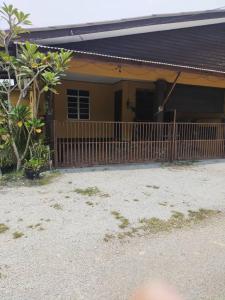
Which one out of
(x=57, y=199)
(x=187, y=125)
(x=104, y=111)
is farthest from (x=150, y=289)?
(x=104, y=111)

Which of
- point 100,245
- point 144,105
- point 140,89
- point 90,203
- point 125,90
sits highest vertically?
point 140,89

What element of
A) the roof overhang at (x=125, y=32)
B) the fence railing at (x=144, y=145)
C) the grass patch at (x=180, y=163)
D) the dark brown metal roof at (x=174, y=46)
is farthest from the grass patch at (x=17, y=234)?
the dark brown metal roof at (x=174, y=46)

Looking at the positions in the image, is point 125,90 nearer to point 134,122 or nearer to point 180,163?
point 134,122

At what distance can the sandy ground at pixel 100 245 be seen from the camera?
2586 mm

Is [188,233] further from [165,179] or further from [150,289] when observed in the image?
[165,179]

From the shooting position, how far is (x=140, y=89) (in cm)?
1226

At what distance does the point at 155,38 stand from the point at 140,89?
2.24 metres

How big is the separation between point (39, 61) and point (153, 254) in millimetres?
5237

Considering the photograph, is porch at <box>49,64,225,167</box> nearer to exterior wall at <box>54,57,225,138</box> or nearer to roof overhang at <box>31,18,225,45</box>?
exterior wall at <box>54,57,225,138</box>

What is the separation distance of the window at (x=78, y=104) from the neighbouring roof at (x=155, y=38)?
2696 millimetres

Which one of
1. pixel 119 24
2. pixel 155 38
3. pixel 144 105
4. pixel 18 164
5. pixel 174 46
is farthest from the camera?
pixel 144 105

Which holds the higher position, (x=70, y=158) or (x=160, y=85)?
(x=160, y=85)

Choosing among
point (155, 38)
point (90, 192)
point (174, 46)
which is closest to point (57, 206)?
point (90, 192)

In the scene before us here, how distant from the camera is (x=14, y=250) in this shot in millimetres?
3184
